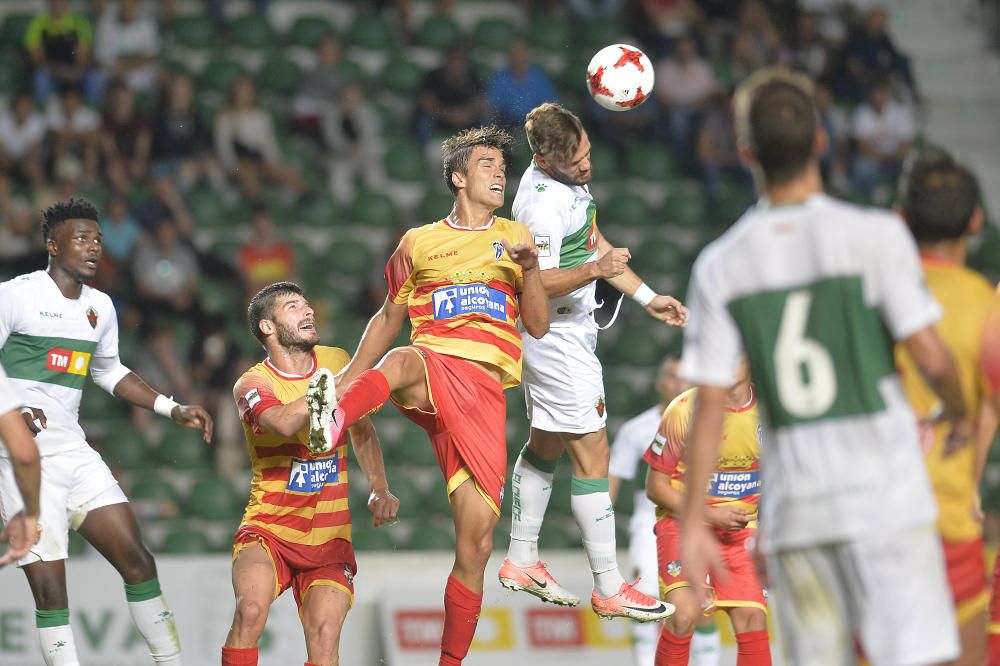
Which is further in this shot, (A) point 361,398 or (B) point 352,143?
(B) point 352,143

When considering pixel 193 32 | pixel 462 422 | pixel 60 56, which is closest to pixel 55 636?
pixel 462 422

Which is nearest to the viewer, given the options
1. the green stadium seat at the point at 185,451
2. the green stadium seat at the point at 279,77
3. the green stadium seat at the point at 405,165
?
the green stadium seat at the point at 185,451

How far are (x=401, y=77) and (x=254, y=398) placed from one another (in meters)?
8.78

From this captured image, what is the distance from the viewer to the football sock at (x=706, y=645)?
320 inches

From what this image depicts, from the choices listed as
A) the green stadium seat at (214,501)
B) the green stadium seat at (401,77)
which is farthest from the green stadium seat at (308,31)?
the green stadium seat at (214,501)

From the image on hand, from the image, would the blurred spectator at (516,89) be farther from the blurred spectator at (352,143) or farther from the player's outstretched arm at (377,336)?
the player's outstretched arm at (377,336)

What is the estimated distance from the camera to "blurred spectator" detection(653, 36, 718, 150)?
13953 mm

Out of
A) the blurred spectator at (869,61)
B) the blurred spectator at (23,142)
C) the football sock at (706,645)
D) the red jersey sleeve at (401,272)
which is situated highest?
the blurred spectator at (869,61)

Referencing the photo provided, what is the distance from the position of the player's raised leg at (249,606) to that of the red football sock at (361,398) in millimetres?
857

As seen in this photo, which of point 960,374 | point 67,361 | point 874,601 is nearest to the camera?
point 874,601

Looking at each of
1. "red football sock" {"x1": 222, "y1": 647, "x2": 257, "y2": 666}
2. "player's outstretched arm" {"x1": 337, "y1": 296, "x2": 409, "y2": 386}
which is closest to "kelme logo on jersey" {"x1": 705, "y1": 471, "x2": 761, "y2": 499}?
"player's outstretched arm" {"x1": 337, "y1": 296, "x2": 409, "y2": 386}

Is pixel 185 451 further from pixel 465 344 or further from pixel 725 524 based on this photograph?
pixel 725 524

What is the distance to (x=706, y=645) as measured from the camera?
26.8 feet

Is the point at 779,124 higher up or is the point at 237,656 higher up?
the point at 779,124
